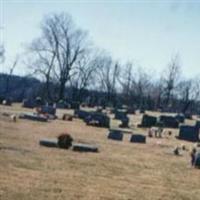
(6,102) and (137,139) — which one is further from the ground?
(6,102)

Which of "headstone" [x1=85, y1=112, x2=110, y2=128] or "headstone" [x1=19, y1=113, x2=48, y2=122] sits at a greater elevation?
"headstone" [x1=85, y1=112, x2=110, y2=128]

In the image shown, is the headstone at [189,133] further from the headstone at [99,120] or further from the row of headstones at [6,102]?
the row of headstones at [6,102]

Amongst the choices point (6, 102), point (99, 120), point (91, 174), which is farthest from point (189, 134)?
point (6, 102)

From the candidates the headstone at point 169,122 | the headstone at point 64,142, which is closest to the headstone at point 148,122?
the headstone at point 169,122

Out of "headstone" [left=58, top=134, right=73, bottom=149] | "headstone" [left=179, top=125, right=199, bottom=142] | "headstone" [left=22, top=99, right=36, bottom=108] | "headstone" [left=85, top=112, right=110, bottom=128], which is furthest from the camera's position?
"headstone" [left=22, top=99, right=36, bottom=108]

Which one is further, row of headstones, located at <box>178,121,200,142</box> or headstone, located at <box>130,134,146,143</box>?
row of headstones, located at <box>178,121,200,142</box>

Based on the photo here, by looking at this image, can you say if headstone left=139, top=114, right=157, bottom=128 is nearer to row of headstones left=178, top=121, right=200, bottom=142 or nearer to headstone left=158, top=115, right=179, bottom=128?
headstone left=158, top=115, right=179, bottom=128

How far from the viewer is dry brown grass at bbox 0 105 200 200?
13148 millimetres

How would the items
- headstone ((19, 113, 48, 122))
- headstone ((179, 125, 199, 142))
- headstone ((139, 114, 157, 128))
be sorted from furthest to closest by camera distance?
A: headstone ((139, 114, 157, 128))
headstone ((19, 113, 48, 122))
headstone ((179, 125, 199, 142))

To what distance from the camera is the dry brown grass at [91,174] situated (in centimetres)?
1315

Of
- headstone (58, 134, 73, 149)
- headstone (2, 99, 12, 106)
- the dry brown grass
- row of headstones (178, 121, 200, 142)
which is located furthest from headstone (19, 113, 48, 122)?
headstone (2, 99, 12, 106)

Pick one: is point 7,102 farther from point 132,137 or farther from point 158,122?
point 132,137

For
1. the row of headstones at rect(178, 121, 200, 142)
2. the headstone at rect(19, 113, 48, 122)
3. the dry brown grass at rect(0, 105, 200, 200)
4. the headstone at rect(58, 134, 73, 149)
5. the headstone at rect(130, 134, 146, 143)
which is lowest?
the dry brown grass at rect(0, 105, 200, 200)

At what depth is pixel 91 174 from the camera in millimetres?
16281
